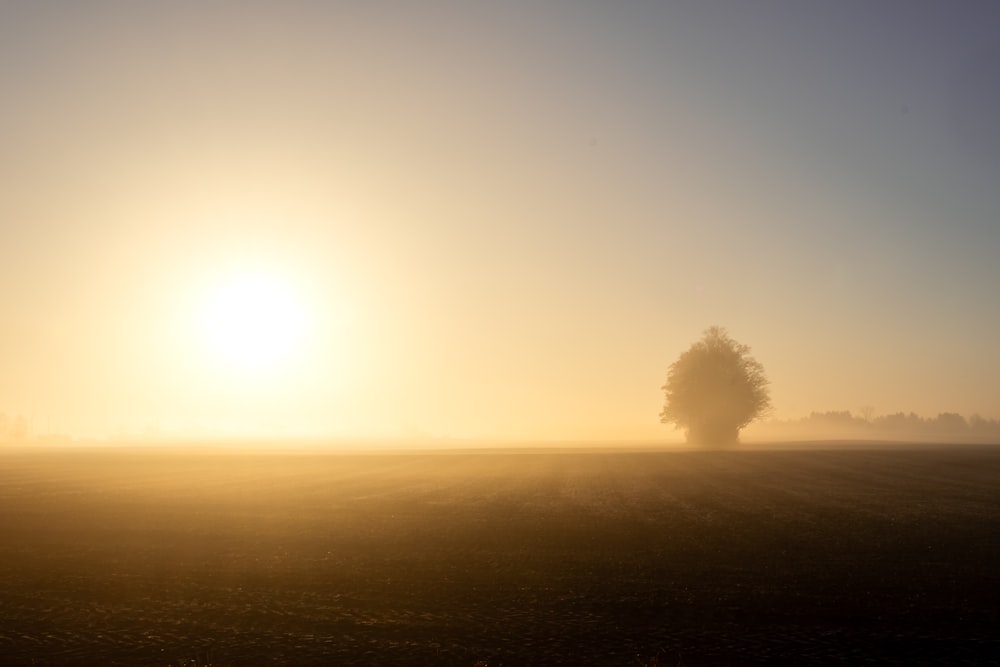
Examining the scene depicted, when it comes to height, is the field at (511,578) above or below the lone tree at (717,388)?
below

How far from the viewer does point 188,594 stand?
18578 millimetres

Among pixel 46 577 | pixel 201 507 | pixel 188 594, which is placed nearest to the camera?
pixel 188 594

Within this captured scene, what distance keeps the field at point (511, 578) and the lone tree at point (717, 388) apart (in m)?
58.3

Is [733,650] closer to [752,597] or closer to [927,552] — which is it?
[752,597]

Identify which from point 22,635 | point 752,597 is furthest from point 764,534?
point 22,635

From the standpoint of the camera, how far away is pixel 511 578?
19.9 meters

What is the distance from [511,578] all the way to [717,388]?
279 ft

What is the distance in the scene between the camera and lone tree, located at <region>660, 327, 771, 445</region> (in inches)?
3871

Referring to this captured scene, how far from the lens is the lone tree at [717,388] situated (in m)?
98.3

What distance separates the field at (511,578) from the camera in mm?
13867

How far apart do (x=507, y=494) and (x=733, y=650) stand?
91.4 feet

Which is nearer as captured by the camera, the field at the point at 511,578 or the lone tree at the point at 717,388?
the field at the point at 511,578

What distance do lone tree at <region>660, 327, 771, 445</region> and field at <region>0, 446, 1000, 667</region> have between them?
5833 centimetres

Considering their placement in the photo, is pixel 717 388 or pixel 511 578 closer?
pixel 511 578
